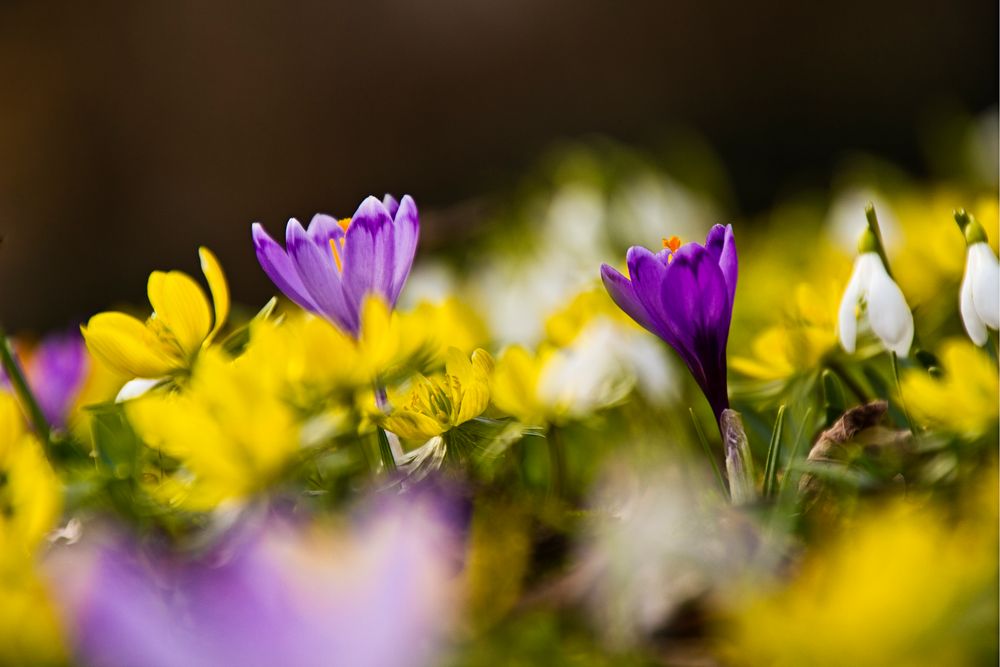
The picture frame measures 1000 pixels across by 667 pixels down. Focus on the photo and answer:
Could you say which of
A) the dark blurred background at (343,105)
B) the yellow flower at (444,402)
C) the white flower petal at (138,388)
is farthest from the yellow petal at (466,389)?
the dark blurred background at (343,105)

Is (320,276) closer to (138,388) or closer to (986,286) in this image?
(138,388)

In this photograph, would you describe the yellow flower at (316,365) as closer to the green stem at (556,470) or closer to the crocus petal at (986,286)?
the green stem at (556,470)

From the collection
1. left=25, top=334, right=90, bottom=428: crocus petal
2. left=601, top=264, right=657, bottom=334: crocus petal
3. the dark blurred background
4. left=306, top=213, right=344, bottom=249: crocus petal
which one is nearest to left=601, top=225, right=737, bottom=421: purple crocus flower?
left=601, top=264, right=657, bottom=334: crocus petal

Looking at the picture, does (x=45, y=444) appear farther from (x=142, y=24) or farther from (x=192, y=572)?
(x=142, y=24)

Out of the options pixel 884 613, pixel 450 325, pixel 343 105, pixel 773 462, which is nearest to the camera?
pixel 884 613

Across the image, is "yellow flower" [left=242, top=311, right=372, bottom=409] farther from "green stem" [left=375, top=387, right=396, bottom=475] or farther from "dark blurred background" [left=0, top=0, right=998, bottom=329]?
"dark blurred background" [left=0, top=0, right=998, bottom=329]

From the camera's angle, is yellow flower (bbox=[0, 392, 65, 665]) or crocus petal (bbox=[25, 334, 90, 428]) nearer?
yellow flower (bbox=[0, 392, 65, 665])

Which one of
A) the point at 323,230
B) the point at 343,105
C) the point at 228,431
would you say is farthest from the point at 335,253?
the point at 343,105
